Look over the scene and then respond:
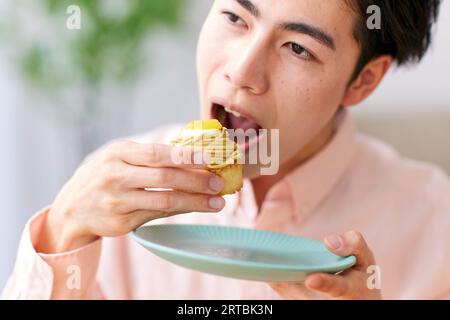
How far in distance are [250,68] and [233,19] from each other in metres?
0.12

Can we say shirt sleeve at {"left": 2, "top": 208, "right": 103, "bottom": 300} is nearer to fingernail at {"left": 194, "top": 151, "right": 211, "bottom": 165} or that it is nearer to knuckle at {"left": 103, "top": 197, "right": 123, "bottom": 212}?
knuckle at {"left": 103, "top": 197, "right": 123, "bottom": 212}

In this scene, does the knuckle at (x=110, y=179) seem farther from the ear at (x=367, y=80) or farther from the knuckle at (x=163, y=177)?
the ear at (x=367, y=80)

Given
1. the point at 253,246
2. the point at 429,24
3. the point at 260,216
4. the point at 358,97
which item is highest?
the point at 429,24

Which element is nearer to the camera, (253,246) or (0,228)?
(253,246)

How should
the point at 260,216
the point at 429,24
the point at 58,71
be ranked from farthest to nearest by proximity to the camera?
1. the point at 58,71
2. the point at 260,216
3. the point at 429,24

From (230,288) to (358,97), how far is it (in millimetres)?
483

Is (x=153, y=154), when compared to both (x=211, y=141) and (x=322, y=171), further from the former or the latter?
(x=322, y=171)

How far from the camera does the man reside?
36.4 inches

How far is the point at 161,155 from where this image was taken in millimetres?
871

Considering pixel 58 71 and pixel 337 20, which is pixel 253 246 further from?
pixel 58 71

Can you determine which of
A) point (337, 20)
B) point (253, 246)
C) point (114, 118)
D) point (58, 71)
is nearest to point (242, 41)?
point (337, 20)

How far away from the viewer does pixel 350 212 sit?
1.43 metres

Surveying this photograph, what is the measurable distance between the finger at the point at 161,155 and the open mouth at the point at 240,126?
23 cm

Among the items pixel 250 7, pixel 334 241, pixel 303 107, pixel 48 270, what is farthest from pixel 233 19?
pixel 48 270
